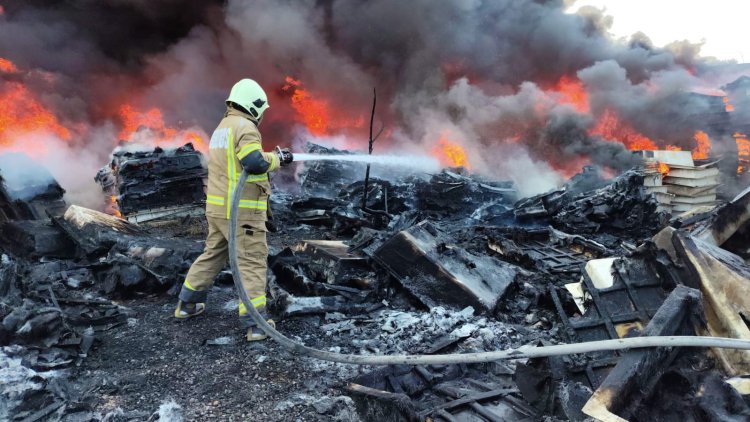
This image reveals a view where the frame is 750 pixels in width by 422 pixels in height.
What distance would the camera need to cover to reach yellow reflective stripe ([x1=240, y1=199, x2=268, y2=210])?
11.0 ft

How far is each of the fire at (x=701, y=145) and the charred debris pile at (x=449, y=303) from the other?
28.5 feet

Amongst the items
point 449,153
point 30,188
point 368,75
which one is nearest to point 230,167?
point 30,188

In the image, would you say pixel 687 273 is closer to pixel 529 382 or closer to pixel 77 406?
pixel 529 382

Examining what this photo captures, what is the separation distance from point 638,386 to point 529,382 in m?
0.60

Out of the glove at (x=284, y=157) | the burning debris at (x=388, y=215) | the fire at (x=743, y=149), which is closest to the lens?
the burning debris at (x=388, y=215)

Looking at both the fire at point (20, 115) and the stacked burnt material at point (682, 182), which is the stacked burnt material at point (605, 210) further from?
the fire at point (20, 115)

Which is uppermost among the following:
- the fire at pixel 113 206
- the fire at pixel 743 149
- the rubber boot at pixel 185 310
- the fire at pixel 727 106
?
the fire at pixel 727 106

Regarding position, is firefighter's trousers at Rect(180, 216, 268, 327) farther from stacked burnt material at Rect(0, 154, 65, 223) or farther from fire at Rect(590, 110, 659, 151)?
fire at Rect(590, 110, 659, 151)

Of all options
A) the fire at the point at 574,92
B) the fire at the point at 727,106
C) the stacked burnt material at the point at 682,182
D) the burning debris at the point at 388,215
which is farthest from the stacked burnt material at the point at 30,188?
the fire at the point at 727,106

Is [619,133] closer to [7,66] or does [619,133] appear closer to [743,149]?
[743,149]

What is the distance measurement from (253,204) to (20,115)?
1166 cm

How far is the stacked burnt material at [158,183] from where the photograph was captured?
272 inches

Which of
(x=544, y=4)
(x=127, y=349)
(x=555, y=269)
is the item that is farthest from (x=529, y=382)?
(x=544, y=4)

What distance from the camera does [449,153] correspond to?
14500 mm
